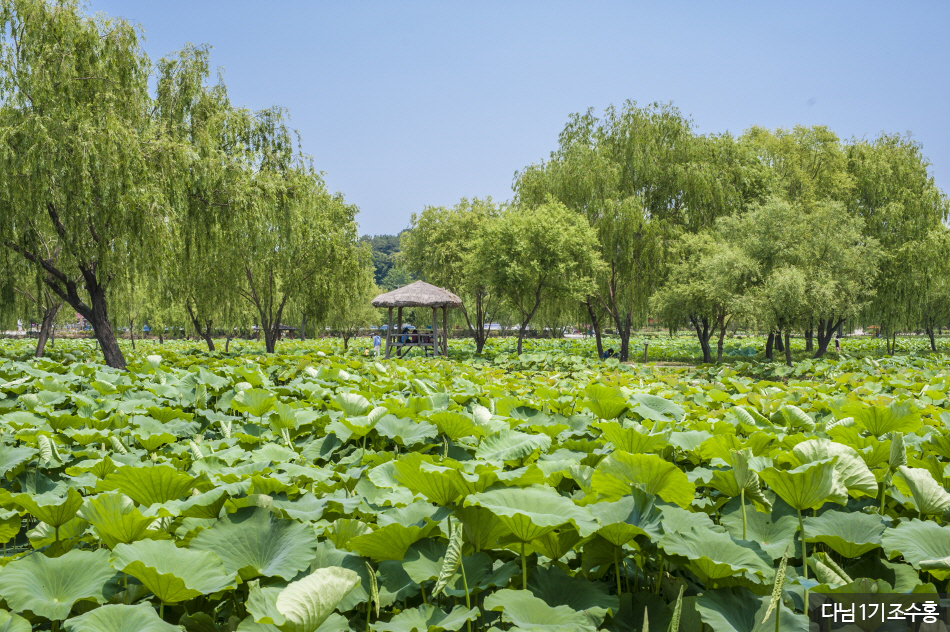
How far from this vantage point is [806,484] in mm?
1213

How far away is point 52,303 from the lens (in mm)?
17703

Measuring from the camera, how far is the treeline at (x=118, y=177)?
33.3 feet

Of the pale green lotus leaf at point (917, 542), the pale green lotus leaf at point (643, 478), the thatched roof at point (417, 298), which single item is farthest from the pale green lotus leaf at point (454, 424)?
the thatched roof at point (417, 298)

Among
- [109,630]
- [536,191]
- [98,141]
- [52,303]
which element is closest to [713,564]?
[109,630]

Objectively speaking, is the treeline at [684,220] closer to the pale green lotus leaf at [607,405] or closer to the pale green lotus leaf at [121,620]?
the pale green lotus leaf at [607,405]

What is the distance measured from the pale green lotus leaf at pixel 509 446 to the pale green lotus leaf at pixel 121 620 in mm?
1057

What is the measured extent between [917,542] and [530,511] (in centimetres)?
78

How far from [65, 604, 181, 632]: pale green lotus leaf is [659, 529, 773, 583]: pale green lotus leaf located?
85 cm

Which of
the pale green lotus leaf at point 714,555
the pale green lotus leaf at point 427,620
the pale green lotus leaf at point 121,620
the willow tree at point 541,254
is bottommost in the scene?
the pale green lotus leaf at point 427,620

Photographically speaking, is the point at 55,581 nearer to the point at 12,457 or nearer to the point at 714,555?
the point at 12,457

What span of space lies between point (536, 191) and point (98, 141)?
15.9 m

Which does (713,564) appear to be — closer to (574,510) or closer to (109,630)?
(574,510)

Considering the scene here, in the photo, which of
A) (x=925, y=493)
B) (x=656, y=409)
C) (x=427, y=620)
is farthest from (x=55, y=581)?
(x=656, y=409)

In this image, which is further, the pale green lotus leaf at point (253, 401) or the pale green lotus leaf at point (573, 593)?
the pale green lotus leaf at point (253, 401)
